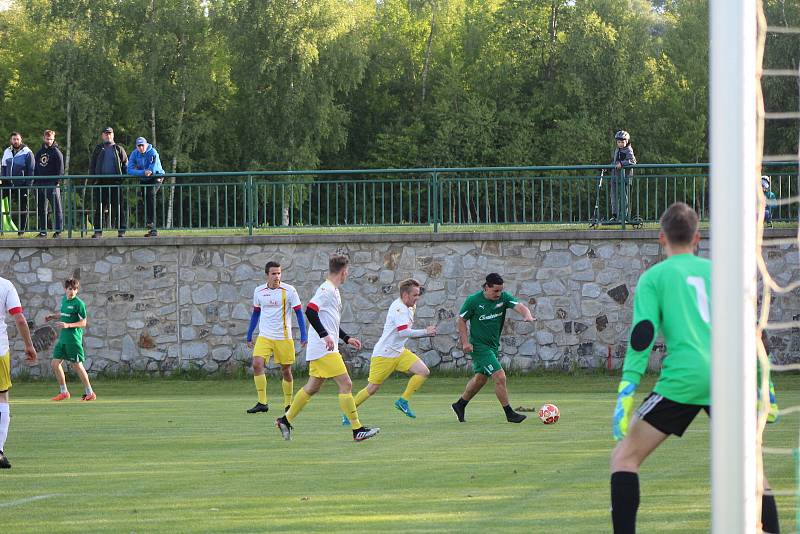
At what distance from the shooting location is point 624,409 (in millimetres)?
6188

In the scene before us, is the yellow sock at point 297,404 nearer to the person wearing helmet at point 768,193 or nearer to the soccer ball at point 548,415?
the soccer ball at point 548,415

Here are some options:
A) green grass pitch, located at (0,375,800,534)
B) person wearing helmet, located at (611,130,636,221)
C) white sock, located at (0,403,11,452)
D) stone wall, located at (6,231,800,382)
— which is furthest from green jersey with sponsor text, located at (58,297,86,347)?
person wearing helmet, located at (611,130,636,221)

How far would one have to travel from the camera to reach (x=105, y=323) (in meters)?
22.9

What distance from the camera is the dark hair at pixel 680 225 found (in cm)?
648

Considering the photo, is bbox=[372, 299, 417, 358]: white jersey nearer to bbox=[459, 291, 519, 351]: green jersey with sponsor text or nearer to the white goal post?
bbox=[459, 291, 519, 351]: green jersey with sponsor text

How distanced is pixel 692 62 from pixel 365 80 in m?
15.1

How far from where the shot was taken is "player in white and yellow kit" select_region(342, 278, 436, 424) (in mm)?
15211

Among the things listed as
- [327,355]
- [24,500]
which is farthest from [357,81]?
[24,500]

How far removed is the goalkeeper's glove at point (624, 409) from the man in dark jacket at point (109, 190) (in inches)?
719

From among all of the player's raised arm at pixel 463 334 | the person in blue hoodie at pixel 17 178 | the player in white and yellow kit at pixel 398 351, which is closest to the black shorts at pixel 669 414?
the player's raised arm at pixel 463 334

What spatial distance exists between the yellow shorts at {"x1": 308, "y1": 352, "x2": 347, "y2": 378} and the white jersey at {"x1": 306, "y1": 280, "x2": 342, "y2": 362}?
0.05 metres

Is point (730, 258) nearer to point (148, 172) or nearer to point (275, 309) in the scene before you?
point (275, 309)

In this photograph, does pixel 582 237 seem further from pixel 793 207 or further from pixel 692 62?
pixel 692 62

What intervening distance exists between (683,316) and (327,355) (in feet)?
24.2
